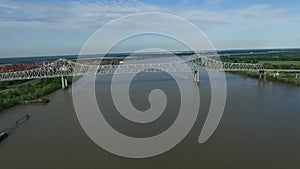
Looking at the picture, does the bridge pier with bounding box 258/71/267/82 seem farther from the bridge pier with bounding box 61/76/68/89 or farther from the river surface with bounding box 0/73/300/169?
the bridge pier with bounding box 61/76/68/89

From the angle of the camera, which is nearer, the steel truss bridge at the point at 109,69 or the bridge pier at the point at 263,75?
the steel truss bridge at the point at 109,69

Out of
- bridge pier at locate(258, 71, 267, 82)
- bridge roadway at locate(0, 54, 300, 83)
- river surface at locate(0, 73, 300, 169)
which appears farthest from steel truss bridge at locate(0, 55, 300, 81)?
river surface at locate(0, 73, 300, 169)

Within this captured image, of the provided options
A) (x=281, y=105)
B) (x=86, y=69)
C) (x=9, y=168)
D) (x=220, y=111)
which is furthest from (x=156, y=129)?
(x=86, y=69)

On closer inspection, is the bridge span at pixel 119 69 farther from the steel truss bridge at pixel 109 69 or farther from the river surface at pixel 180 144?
the river surface at pixel 180 144

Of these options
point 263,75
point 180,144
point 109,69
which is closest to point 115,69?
point 109,69

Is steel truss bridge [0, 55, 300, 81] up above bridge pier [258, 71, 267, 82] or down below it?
above

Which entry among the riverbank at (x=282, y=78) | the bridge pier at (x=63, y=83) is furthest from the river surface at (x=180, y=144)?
the bridge pier at (x=63, y=83)

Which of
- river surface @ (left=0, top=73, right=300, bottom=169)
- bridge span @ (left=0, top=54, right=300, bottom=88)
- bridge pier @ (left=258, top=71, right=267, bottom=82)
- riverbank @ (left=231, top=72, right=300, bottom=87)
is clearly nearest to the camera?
river surface @ (left=0, top=73, right=300, bottom=169)

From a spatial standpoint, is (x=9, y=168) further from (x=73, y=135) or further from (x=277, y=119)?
(x=277, y=119)

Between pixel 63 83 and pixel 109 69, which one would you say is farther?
pixel 109 69

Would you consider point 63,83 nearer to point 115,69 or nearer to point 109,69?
point 109,69
